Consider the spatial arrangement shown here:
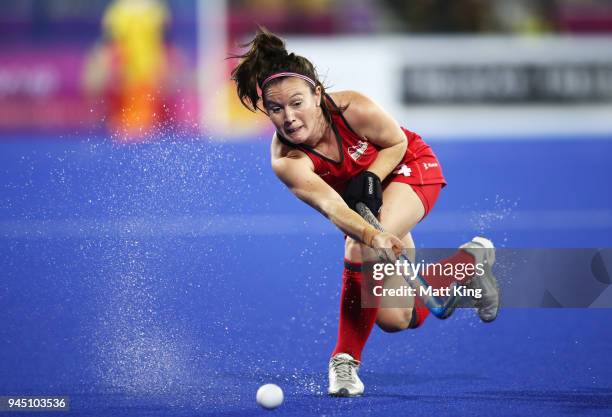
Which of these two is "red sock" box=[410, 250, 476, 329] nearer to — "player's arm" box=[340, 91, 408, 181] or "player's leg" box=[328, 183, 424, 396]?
"player's leg" box=[328, 183, 424, 396]

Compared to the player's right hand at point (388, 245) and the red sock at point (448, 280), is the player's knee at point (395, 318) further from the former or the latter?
the player's right hand at point (388, 245)

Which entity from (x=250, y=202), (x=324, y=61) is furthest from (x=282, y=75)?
(x=324, y=61)

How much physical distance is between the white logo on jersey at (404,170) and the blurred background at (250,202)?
2.06 feet

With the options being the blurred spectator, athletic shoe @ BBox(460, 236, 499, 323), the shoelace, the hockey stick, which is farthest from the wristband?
the blurred spectator

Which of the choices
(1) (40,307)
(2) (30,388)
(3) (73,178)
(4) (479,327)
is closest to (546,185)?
(3) (73,178)

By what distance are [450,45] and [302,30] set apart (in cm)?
186

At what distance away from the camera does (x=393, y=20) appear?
563 inches

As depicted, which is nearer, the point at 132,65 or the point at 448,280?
the point at 448,280

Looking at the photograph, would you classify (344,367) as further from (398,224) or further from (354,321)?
(398,224)

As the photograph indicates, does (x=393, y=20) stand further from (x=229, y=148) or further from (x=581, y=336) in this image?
(x=581, y=336)

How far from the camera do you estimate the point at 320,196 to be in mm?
4375

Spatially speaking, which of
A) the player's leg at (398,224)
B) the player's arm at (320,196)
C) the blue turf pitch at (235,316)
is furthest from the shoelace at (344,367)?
the player's arm at (320,196)

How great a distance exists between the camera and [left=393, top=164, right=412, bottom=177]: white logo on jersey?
495 centimetres

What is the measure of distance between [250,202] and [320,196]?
214 inches
